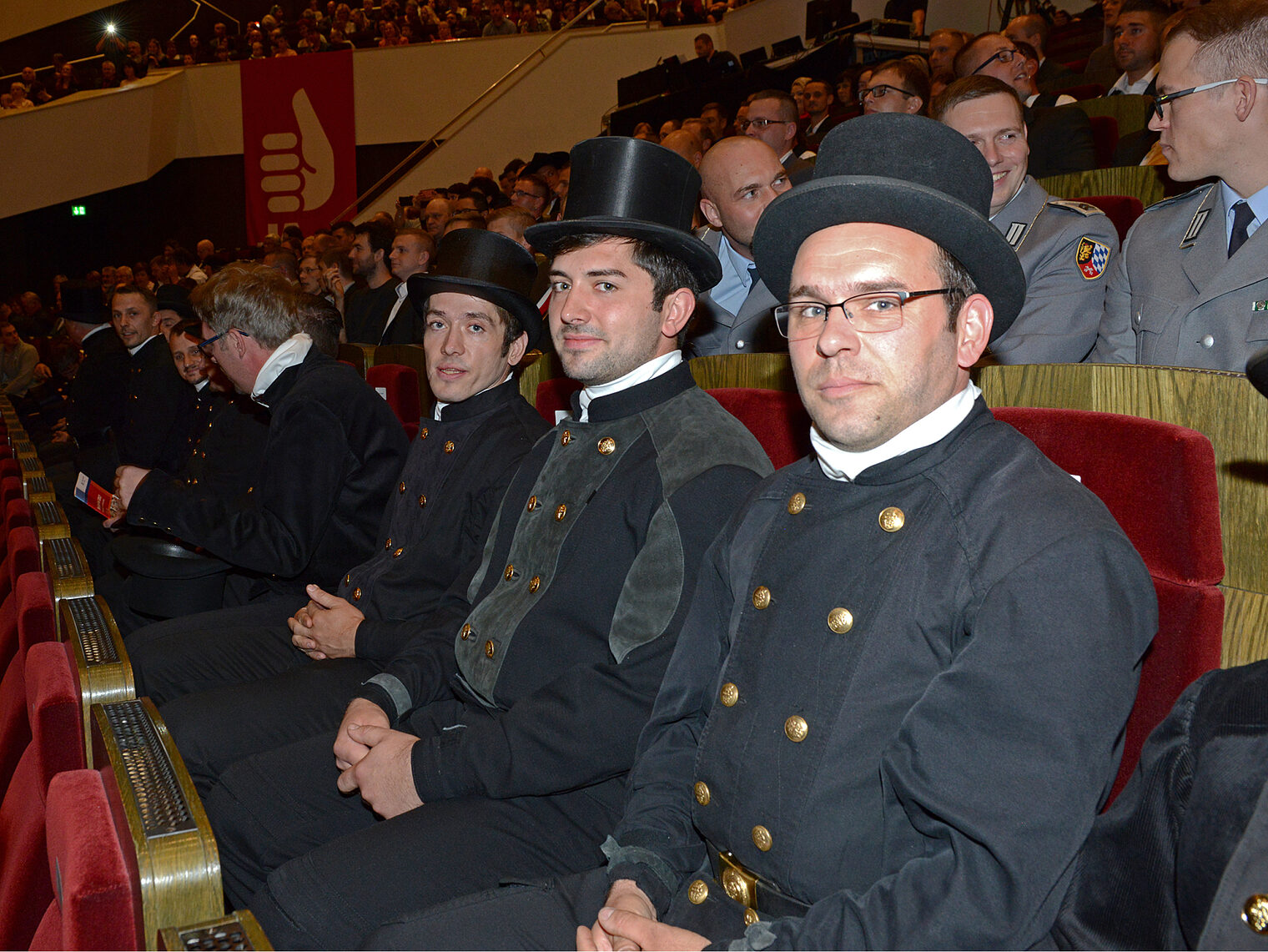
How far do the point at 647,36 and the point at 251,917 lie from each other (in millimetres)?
12619

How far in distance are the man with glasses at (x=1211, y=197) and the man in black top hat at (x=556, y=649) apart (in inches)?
41.6

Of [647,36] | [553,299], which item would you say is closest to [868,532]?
[553,299]

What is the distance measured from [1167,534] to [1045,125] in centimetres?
414

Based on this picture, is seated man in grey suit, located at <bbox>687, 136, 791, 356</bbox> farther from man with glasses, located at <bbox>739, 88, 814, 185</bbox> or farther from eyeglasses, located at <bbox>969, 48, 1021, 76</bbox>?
eyeglasses, located at <bbox>969, 48, 1021, 76</bbox>

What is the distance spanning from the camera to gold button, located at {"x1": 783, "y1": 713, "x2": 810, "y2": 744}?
1.15 metres

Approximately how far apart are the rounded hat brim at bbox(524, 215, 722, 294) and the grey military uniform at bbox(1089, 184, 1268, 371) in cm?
100

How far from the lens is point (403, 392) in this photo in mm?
4023

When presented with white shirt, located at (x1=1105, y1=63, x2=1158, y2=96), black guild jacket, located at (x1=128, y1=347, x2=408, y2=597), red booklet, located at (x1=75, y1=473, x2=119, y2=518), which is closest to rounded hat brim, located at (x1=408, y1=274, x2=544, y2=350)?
black guild jacket, located at (x1=128, y1=347, x2=408, y2=597)

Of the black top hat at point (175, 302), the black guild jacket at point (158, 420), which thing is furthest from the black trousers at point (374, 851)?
the black top hat at point (175, 302)

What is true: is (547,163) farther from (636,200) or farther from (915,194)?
(915,194)

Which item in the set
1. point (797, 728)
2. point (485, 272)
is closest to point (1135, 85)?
point (485, 272)

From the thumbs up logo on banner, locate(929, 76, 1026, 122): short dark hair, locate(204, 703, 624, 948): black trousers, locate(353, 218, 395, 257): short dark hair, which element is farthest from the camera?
the thumbs up logo on banner

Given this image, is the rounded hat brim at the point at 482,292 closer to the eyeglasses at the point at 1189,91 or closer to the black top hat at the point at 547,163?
the eyeglasses at the point at 1189,91

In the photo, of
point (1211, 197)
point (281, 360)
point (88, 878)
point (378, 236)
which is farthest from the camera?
point (378, 236)
